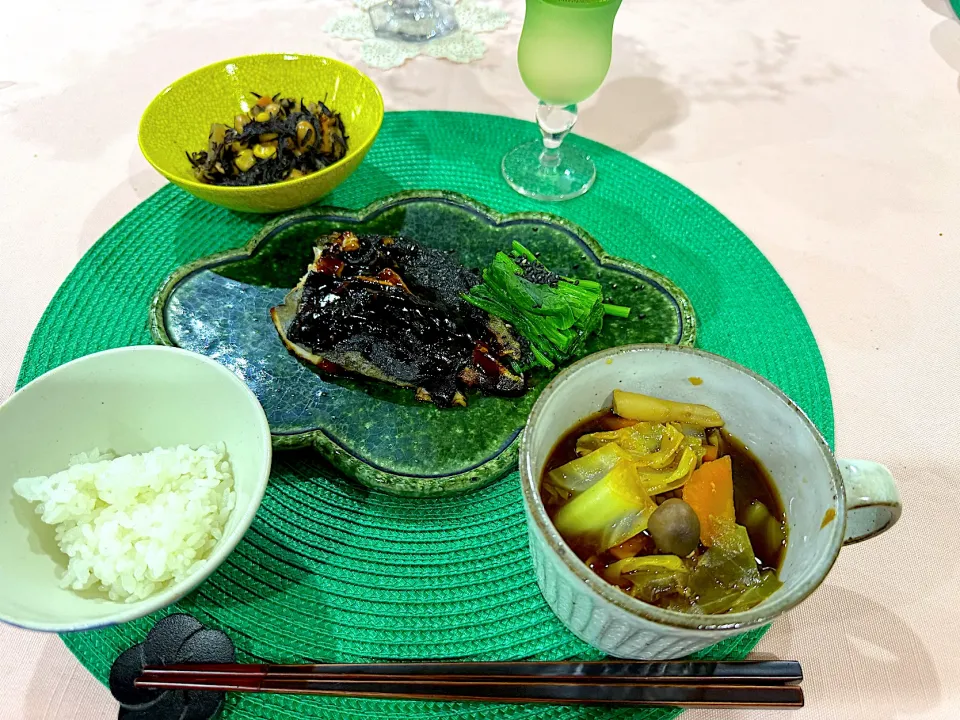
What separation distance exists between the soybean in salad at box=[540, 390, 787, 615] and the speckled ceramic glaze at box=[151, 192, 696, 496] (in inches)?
17.8

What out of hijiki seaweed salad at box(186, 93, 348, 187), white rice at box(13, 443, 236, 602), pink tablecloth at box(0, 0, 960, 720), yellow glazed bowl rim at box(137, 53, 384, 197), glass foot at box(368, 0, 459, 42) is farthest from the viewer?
glass foot at box(368, 0, 459, 42)

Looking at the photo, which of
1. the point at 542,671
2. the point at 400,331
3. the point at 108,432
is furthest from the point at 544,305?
the point at 108,432

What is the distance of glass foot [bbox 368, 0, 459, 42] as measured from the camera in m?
3.48

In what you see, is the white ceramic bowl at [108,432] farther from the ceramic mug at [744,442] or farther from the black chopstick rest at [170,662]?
the ceramic mug at [744,442]

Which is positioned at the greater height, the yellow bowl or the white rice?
the yellow bowl

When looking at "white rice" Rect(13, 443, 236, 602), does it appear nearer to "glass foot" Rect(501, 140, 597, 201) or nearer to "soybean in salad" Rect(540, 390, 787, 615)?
"soybean in salad" Rect(540, 390, 787, 615)

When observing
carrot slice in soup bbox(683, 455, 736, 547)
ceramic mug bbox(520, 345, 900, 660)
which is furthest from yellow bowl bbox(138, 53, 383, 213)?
carrot slice in soup bbox(683, 455, 736, 547)

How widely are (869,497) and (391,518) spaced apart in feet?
3.69

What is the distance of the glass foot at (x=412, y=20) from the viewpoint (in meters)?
3.48

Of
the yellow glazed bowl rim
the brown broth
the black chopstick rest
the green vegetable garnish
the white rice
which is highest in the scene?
the yellow glazed bowl rim

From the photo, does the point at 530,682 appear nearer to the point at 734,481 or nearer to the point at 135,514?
the point at 734,481

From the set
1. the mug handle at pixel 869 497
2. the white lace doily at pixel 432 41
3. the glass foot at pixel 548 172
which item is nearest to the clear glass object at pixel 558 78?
the glass foot at pixel 548 172

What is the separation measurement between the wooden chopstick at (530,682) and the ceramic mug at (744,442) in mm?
70

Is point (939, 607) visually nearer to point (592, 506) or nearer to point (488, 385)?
point (592, 506)
